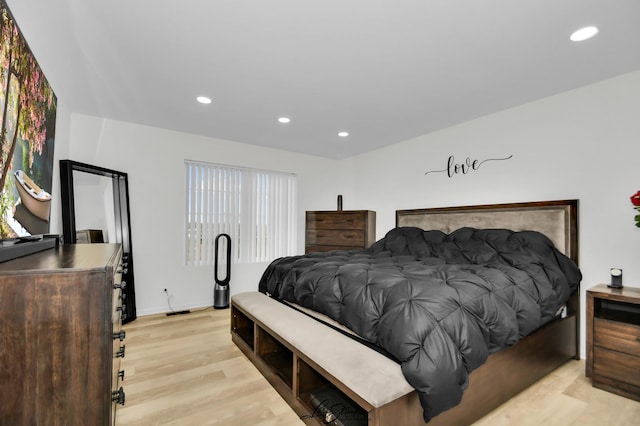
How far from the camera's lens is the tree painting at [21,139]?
48.7 inches

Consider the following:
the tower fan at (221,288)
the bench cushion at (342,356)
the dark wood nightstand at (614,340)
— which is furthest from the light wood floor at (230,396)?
the tower fan at (221,288)

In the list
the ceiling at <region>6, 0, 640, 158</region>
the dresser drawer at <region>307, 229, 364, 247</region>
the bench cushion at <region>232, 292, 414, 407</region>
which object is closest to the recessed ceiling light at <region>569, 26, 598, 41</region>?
the ceiling at <region>6, 0, 640, 158</region>

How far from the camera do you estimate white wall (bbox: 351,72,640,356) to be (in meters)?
2.35

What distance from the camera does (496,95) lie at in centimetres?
275

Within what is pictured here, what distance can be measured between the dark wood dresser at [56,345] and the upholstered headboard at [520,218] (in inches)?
127

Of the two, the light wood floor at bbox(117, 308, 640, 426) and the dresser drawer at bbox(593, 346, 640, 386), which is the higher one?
the dresser drawer at bbox(593, 346, 640, 386)

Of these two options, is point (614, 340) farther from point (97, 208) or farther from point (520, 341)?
point (97, 208)

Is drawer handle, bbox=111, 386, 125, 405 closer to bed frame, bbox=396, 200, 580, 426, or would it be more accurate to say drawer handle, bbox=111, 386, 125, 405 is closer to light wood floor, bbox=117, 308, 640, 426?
light wood floor, bbox=117, 308, 640, 426

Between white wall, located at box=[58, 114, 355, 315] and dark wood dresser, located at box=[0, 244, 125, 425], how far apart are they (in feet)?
9.53

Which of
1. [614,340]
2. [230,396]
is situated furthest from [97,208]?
[614,340]

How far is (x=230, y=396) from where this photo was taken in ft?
6.44

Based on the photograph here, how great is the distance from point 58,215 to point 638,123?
4881 millimetres

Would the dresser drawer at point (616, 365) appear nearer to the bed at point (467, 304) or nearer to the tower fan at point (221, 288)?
the bed at point (467, 304)

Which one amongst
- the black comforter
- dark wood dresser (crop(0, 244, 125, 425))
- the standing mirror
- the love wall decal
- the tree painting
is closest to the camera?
dark wood dresser (crop(0, 244, 125, 425))
